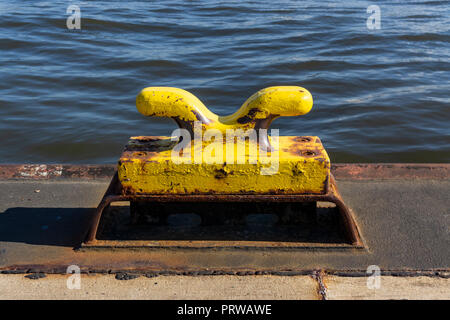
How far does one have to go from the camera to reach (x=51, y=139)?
5410 mm

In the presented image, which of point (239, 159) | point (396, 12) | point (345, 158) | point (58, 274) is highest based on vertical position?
point (396, 12)

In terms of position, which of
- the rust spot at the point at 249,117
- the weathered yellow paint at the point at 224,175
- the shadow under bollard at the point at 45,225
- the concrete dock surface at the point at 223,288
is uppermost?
the rust spot at the point at 249,117

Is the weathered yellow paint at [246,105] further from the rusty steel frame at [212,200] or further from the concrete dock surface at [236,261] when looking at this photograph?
the concrete dock surface at [236,261]

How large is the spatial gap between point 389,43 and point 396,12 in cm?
259

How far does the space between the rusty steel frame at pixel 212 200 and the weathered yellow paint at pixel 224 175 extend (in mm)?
21

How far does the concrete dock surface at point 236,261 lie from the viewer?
1.98 m

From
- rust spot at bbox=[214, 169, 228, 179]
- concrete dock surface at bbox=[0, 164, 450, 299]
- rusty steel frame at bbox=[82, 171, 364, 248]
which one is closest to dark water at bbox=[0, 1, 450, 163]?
concrete dock surface at bbox=[0, 164, 450, 299]

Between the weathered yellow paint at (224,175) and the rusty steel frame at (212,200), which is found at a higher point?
the weathered yellow paint at (224,175)

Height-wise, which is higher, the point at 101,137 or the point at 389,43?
the point at 389,43

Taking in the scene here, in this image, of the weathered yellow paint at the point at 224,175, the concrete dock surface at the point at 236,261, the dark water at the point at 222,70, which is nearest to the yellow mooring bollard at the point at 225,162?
the weathered yellow paint at the point at 224,175

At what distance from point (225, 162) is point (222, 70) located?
5.42 m

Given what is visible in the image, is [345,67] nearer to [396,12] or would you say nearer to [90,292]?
[396,12]

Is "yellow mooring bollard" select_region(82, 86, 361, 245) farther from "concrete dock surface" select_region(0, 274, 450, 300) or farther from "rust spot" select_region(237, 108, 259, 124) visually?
"concrete dock surface" select_region(0, 274, 450, 300)

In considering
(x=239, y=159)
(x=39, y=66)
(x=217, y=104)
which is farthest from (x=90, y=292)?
(x=39, y=66)
